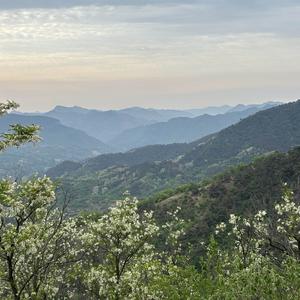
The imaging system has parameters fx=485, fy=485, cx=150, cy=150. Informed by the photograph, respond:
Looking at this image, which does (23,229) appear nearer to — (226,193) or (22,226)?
(22,226)

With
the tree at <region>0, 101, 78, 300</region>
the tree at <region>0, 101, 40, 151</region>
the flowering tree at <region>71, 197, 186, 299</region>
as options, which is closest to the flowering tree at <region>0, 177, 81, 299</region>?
the tree at <region>0, 101, 78, 300</region>

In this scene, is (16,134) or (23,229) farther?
(23,229)

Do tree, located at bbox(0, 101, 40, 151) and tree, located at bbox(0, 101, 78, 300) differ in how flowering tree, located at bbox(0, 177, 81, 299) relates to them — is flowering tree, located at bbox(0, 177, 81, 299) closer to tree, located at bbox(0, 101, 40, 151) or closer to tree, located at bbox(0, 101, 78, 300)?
tree, located at bbox(0, 101, 78, 300)

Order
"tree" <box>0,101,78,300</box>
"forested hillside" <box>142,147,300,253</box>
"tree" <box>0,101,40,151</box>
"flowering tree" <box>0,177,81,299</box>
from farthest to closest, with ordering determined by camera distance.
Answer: "forested hillside" <box>142,147,300,253</box>, "flowering tree" <box>0,177,81,299</box>, "tree" <box>0,101,78,300</box>, "tree" <box>0,101,40,151</box>

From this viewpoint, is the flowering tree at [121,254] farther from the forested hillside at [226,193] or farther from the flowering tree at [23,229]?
the forested hillside at [226,193]

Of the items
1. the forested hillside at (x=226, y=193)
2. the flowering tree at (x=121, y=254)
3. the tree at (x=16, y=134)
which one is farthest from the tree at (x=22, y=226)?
the forested hillside at (x=226, y=193)

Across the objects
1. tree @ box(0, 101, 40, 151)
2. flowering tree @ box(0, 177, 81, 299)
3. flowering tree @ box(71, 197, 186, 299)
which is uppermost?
tree @ box(0, 101, 40, 151)

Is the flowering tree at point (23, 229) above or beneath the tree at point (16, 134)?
beneath

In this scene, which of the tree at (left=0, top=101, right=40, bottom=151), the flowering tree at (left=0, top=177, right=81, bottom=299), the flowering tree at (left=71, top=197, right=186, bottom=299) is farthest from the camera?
the flowering tree at (left=71, top=197, right=186, bottom=299)

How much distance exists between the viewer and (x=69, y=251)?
91.3 feet

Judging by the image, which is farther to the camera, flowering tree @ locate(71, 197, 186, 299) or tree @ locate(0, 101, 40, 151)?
flowering tree @ locate(71, 197, 186, 299)

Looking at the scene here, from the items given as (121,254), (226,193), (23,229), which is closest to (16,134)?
(23,229)

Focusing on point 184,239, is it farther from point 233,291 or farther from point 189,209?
point 233,291

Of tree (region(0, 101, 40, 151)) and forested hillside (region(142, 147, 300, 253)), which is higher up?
tree (region(0, 101, 40, 151))
